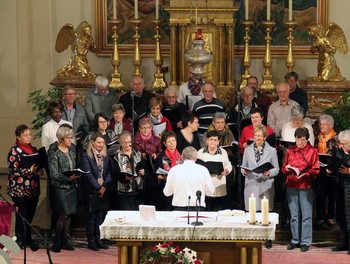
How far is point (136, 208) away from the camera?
11.2 meters

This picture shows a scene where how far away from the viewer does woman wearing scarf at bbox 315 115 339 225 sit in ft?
37.2

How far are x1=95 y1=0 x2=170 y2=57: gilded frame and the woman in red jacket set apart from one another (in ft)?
13.8

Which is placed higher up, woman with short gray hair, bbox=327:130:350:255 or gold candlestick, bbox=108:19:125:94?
gold candlestick, bbox=108:19:125:94

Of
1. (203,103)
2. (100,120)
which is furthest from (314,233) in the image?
(100,120)

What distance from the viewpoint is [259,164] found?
1111 centimetres

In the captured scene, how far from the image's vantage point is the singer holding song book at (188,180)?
9.95 m

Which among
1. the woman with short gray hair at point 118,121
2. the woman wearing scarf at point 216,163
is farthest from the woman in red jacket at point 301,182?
the woman with short gray hair at point 118,121

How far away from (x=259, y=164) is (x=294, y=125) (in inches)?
30.8

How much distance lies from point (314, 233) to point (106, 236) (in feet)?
11.0

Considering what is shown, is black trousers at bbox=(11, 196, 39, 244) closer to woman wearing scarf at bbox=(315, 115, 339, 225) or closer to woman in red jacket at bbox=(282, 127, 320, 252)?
woman in red jacket at bbox=(282, 127, 320, 252)

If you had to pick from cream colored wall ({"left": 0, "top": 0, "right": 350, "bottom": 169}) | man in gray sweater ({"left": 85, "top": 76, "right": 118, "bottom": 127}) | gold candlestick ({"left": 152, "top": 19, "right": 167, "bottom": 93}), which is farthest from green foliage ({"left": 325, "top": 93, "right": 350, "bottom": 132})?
man in gray sweater ({"left": 85, "top": 76, "right": 118, "bottom": 127})

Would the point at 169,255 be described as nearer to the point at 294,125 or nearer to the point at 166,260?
the point at 166,260

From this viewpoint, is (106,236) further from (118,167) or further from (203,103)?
(203,103)

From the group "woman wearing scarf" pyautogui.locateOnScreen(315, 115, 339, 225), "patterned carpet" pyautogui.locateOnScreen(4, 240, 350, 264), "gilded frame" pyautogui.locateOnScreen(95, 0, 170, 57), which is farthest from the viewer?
"gilded frame" pyautogui.locateOnScreen(95, 0, 170, 57)
